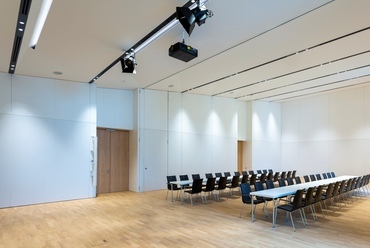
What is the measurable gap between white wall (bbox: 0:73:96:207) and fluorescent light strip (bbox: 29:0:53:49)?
2.87 m

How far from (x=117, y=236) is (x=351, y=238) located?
4.61 metres

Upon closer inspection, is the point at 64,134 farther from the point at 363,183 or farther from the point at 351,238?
the point at 363,183

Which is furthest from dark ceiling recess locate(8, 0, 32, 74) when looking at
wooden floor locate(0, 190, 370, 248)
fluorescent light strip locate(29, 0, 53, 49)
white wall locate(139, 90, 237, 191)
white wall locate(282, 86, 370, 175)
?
white wall locate(282, 86, 370, 175)

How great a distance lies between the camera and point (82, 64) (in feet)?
25.7

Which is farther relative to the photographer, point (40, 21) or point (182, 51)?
point (182, 51)

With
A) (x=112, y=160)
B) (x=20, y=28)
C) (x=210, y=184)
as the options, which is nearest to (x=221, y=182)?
(x=210, y=184)

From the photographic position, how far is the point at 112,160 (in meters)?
11.3

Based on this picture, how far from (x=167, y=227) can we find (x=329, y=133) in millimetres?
11795

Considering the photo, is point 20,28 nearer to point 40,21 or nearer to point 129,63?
point 40,21

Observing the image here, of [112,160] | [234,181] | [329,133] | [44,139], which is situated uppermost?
[329,133]

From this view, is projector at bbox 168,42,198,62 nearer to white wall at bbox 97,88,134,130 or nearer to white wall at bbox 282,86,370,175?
white wall at bbox 97,88,134,130

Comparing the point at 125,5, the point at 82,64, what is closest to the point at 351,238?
Answer: the point at 125,5

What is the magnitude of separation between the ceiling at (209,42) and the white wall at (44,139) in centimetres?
57

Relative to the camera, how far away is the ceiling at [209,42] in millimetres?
4914
